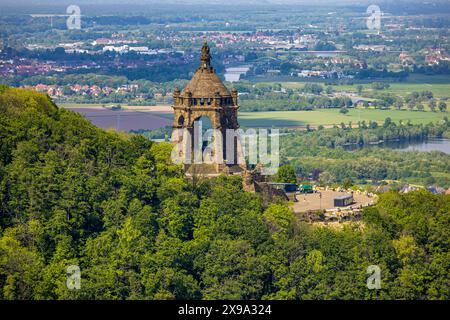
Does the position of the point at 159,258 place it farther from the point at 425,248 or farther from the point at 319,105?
the point at 319,105

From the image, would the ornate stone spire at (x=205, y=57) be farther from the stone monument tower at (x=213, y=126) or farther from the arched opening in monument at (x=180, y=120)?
the arched opening in monument at (x=180, y=120)

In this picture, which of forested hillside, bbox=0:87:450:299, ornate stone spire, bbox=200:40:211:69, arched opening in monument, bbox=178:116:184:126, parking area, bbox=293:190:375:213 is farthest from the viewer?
arched opening in monument, bbox=178:116:184:126

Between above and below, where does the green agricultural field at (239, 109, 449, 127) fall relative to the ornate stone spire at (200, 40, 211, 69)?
below

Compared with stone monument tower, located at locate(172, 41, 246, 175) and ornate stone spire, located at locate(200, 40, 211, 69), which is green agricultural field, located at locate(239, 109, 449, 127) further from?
stone monument tower, located at locate(172, 41, 246, 175)

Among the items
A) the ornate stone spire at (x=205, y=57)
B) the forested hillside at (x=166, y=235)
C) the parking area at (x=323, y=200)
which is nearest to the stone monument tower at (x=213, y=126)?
the ornate stone spire at (x=205, y=57)

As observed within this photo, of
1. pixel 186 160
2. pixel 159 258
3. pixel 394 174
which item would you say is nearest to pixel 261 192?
pixel 186 160

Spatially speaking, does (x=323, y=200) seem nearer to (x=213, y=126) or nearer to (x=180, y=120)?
(x=213, y=126)

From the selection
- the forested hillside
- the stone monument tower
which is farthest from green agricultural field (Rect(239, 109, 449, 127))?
the forested hillside
